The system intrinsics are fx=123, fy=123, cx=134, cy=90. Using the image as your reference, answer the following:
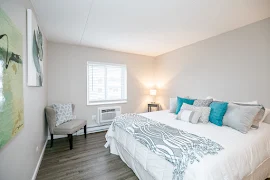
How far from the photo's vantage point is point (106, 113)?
Result: 3.59 metres

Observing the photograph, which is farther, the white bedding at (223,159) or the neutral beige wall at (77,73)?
the neutral beige wall at (77,73)

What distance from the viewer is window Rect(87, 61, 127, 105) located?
3.53m

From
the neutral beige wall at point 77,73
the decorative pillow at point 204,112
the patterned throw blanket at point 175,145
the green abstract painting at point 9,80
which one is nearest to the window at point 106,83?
the neutral beige wall at point 77,73

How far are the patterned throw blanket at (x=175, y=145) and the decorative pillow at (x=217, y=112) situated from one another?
0.80 metres

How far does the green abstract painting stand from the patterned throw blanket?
4.16ft

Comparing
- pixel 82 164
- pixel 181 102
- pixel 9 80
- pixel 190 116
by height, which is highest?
pixel 9 80

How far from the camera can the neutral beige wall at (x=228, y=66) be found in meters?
2.08

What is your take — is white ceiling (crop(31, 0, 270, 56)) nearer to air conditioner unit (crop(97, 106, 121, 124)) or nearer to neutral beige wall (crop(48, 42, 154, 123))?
neutral beige wall (crop(48, 42, 154, 123))

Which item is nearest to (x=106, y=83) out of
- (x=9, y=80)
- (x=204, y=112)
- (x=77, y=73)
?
(x=77, y=73)

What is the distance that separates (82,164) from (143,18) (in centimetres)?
261

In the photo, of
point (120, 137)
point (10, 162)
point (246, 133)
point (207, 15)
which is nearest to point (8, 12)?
point (10, 162)

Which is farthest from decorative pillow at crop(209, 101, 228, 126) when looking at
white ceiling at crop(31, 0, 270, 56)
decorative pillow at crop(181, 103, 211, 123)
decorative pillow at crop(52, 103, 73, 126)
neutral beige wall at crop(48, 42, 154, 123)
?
decorative pillow at crop(52, 103, 73, 126)

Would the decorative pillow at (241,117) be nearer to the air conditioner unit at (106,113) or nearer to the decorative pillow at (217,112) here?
the decorative pillow at (217,112)

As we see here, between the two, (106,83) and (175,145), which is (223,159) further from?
(106,83)
